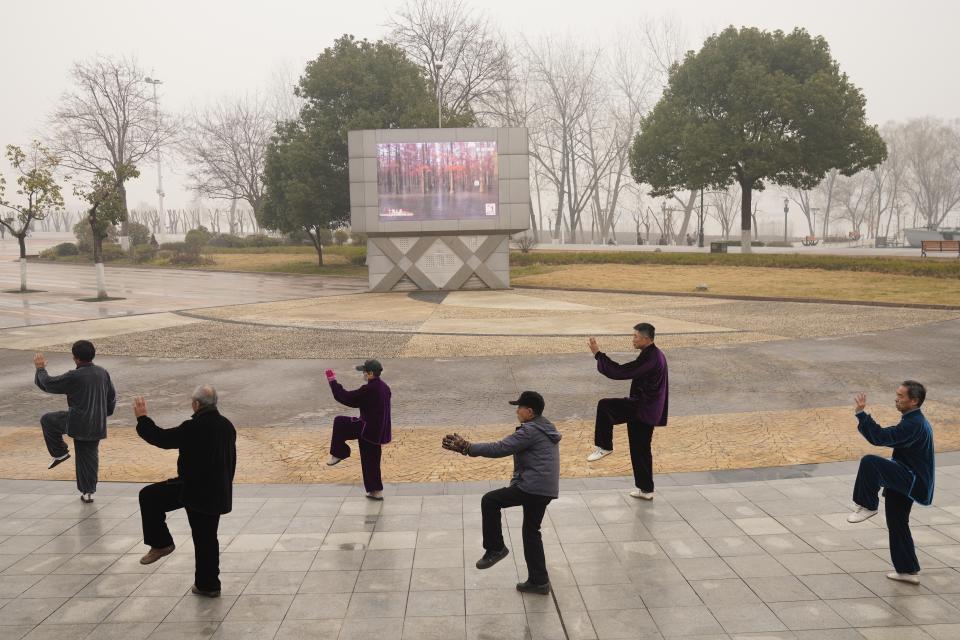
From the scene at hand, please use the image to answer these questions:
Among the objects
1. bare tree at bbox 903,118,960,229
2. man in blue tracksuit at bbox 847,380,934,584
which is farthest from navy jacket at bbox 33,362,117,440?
bare tree at bbox 903,118,960,229

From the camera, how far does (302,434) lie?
1087cm

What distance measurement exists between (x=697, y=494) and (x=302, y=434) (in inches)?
232

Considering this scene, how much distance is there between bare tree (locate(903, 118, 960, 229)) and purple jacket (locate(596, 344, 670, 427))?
298ft

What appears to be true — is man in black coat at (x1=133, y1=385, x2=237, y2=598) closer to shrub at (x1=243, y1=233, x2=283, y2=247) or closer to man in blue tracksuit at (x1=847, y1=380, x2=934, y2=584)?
man in blue tracksuit at (x1=847, y1=380, x2=934, y2=584)

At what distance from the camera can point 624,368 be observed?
24.5 feet

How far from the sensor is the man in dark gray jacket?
7555 mm

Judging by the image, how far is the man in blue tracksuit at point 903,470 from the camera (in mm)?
5609

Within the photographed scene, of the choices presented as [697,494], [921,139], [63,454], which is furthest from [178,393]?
A: [921,139]

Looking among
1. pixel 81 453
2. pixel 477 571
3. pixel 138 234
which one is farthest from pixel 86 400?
pixel 138 234

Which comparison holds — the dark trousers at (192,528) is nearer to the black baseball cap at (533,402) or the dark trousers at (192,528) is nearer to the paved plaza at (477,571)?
the paved plaza at (477,571)

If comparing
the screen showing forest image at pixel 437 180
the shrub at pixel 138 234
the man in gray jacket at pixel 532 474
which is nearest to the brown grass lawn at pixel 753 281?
the screen showing forest image at pixel 437 180

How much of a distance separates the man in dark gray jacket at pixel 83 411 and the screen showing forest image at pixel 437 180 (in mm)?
24454

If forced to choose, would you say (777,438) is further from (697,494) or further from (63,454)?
(63,454)

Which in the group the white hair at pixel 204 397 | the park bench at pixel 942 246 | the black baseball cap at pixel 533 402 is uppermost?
the park bench at pixel 942 246
